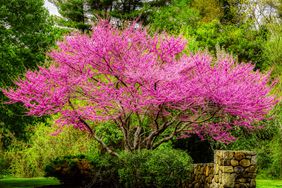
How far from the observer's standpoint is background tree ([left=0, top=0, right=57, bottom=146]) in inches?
621

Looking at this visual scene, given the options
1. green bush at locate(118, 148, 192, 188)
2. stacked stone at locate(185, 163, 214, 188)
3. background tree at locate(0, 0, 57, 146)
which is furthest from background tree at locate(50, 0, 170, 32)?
green bush at locate(118, 148, 192, 188)

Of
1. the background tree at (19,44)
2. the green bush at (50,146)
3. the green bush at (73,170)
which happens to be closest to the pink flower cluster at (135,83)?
the green bush at (73,170)

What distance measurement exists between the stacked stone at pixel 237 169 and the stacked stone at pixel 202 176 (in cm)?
114

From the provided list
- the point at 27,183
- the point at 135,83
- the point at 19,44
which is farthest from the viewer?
the point at 27,183

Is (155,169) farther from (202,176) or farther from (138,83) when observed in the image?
(138,83)

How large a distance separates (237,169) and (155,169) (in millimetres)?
2125

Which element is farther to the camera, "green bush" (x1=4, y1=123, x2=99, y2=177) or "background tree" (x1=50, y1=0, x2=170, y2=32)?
"background tree" (x1=50, y1=0, x2=170, y2=32)

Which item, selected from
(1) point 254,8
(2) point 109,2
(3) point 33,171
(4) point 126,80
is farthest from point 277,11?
(4) point 126,80

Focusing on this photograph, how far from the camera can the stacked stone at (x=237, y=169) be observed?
12.6 metres

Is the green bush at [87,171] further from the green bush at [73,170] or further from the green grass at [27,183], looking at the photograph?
the green grass at [27,183]

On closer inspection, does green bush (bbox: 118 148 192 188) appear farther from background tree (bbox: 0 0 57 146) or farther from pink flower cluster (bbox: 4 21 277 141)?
background tree (bbox: 0 0 57 146)

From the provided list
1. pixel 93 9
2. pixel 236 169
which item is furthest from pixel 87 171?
pixel 93 9

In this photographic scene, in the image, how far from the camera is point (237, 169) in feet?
41.4

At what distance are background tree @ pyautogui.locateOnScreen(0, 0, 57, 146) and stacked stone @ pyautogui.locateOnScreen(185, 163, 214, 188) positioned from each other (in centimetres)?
580
